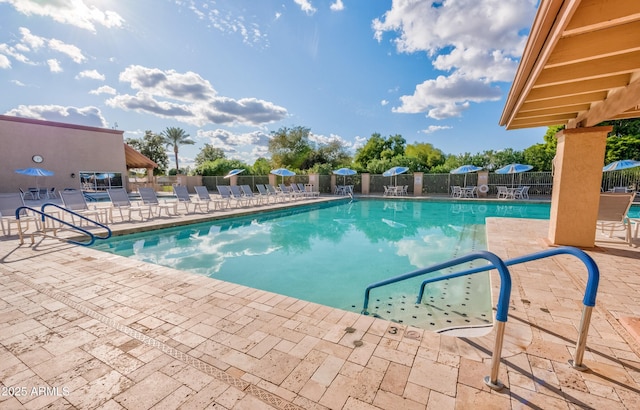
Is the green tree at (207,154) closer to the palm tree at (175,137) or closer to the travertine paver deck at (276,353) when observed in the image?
the palm tree at (175,137)

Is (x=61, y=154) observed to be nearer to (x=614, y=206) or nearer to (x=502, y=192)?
(x=614, y=206)

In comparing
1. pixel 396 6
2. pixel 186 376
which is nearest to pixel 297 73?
A: pixel 396 6

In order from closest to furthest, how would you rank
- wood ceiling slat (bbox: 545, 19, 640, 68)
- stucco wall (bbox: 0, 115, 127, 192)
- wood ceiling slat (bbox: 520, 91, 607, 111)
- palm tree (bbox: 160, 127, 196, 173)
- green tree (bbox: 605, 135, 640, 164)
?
wood ceiling slat (bbox: 545, 19, 640, 68) → wood ceiling slat (bbox: 520, 91, 607, 111) → stucco wall (bbox: 0, 115, 127, 192) → green tree (bbox: 605, 135, 640, 164) → palm tree (bbox: 160, 127, 196, 173)

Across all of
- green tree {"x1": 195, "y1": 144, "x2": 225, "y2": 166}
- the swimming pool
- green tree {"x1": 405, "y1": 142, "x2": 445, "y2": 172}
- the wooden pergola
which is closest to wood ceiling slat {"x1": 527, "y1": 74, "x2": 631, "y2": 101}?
the wooden pergola

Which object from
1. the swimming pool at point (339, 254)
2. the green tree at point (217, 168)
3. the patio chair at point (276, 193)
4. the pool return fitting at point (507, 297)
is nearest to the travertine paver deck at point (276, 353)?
the pool return fitting at point (507, 297)

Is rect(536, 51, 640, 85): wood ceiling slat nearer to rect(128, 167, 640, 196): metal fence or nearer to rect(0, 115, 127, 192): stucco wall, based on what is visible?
rect(128, 167, 640, 196): metal fence

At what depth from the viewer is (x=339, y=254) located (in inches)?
265

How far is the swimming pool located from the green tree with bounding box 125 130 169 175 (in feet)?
124

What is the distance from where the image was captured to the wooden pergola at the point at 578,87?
6.34ft

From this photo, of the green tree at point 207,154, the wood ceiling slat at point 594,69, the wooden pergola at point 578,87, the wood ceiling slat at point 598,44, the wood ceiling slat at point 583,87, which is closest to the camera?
the wooden pergola at point 578,87

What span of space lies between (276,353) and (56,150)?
74.7 feet

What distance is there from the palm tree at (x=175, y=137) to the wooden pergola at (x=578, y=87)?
37.3 meters

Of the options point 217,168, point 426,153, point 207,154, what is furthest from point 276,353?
point 207,154

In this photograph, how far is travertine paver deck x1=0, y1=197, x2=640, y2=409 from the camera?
1706 millimetres
